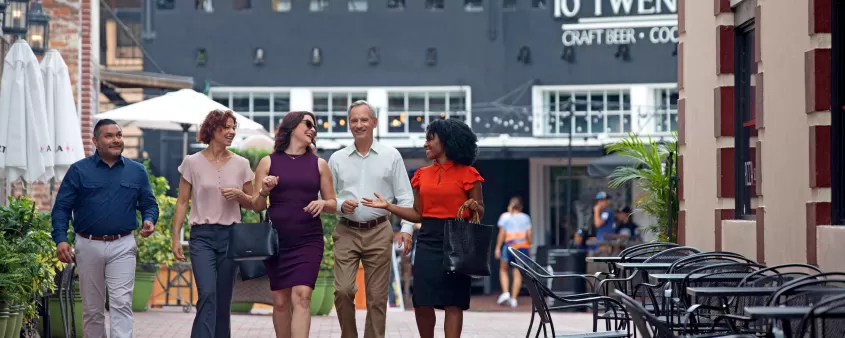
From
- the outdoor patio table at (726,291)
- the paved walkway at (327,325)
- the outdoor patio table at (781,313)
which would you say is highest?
the outdoor patio table at (781,313)

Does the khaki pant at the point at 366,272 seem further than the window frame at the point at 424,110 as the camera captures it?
No

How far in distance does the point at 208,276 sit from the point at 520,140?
61.3 ft

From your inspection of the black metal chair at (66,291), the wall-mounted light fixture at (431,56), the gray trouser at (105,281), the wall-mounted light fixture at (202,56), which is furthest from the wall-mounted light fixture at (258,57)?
the gray trouser at (105,281)

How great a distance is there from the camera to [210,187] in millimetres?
9203

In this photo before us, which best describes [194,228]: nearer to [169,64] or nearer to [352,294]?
[352,294]

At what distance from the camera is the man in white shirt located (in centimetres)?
885

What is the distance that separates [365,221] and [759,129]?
311 centimetres

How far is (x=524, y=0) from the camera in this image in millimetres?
30328

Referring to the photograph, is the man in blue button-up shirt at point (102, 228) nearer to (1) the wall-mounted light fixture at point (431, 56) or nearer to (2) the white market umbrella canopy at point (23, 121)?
(2) the white market umbrella canopy at point (23, 121)

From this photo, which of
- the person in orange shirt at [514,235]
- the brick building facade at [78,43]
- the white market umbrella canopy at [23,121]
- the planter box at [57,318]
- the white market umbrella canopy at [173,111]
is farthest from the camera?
the person in orange shirt at [514,235]

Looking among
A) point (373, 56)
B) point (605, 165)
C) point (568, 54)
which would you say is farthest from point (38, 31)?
point (568, 54)

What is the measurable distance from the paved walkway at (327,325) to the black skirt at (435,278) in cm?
426

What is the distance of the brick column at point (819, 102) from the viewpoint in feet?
28.2

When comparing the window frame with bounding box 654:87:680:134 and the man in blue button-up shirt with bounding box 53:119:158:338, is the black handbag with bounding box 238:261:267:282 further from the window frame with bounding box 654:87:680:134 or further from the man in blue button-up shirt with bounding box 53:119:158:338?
the window frame with bounding box 654:87:680:134
